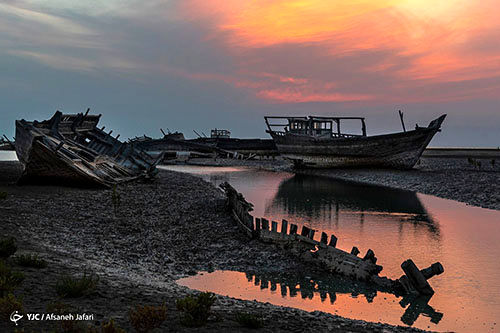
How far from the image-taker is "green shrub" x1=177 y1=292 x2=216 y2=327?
666cm

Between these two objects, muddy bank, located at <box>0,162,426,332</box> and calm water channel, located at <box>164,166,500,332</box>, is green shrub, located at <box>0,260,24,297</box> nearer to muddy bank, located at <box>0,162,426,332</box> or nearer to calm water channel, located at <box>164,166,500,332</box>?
muddy bank, located at <box>0,162,426,332</box>

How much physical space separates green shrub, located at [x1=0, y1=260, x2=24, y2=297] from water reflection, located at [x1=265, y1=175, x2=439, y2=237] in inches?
575

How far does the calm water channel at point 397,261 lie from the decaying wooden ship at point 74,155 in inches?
361

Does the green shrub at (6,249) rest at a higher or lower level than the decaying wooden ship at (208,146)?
lower

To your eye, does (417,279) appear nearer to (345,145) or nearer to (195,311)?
(195,311)

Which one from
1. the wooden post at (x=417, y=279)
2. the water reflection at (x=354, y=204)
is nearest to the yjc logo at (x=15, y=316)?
the wooden post at (x=417, y=279)

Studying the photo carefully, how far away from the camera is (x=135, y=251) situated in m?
13.0

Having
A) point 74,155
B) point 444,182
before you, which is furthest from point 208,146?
point 74,155

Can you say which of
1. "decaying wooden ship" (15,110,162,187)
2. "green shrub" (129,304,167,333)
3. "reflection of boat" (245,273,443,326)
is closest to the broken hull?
"decaying wooden ship" (15,110,162,187)

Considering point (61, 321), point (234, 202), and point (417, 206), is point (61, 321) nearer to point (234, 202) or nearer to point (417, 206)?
point (234, 202)

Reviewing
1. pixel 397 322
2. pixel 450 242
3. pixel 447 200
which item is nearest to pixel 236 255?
pixel 397 322

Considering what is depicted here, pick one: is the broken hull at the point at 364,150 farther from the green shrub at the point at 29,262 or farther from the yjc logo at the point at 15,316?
the yjc logo at the point at 15,316

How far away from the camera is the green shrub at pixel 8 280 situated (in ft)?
22.7

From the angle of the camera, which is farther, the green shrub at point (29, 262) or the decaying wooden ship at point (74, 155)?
the decaying wooden ship at point (74, 155)
